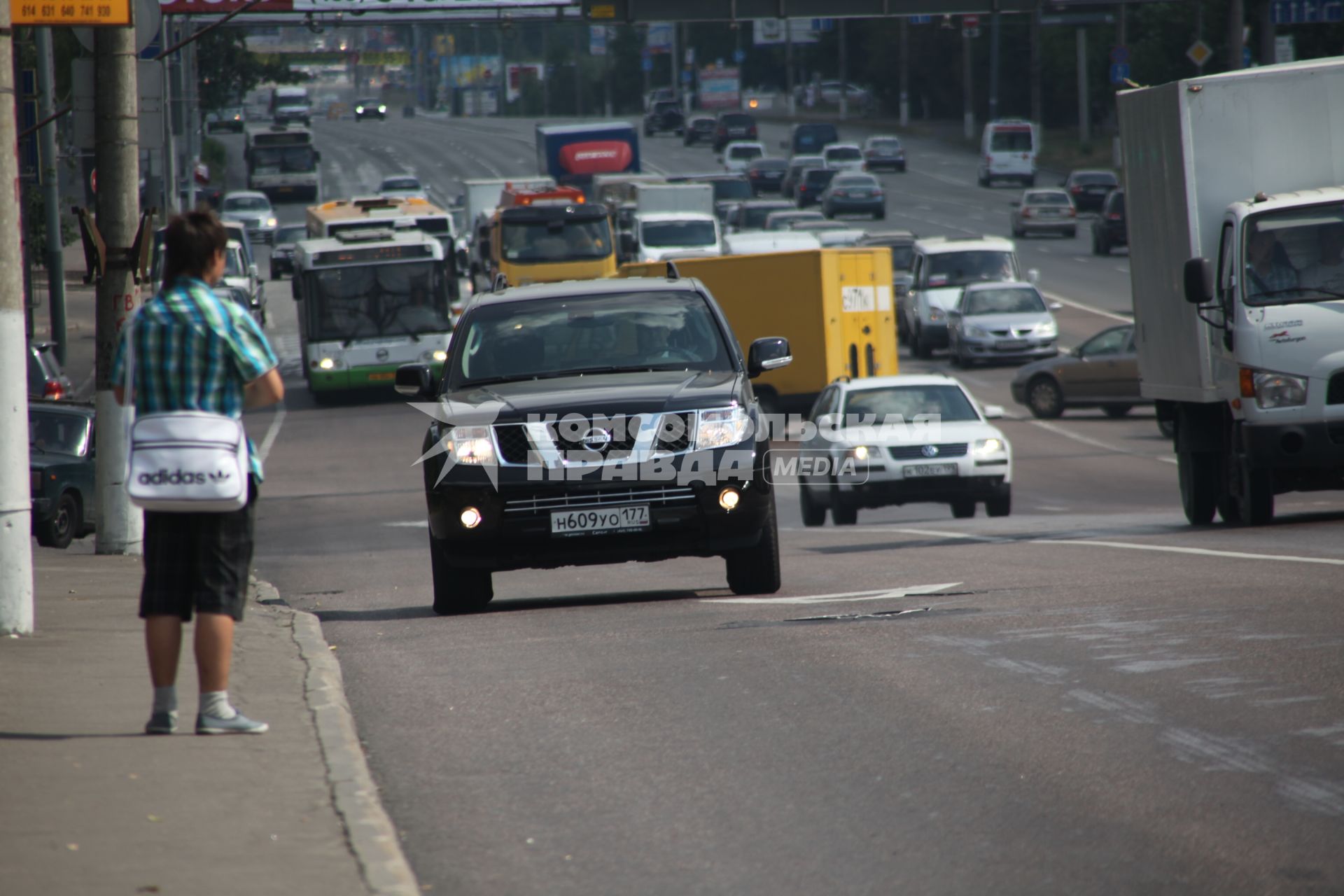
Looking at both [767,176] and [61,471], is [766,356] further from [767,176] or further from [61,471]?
[767,176]

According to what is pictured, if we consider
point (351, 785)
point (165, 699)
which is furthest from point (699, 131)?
point (351, 785)

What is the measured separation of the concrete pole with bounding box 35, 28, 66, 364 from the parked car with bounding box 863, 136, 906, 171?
60.7m

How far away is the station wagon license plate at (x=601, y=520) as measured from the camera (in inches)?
422

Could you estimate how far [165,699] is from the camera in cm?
689

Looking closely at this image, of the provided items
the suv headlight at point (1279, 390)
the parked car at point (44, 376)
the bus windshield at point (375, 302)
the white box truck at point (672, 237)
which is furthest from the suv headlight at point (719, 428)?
the white box truck at point (672, 237)

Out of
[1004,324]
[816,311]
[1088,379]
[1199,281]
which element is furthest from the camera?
[1004,324]

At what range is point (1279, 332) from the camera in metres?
14.7

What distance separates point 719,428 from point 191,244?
4648 millimetres

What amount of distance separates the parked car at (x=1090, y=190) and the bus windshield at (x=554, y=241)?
38.7m

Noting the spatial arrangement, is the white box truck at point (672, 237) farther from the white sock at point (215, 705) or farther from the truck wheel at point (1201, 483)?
the white sock at point (215, 705)

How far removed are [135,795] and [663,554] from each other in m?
5.28

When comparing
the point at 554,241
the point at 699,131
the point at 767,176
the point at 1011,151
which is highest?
the point at 699,131

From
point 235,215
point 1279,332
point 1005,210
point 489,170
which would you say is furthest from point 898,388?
point 489,170

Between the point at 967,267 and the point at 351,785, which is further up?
the point at 967,267
